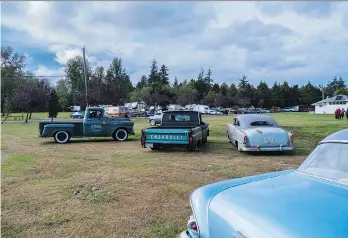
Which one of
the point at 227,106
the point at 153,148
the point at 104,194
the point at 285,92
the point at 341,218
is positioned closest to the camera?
the point at 341,218

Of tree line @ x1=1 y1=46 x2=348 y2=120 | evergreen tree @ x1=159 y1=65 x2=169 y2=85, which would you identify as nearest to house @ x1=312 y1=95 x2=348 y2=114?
tree line @ x1=1 y1=46 x2=348 y2=120

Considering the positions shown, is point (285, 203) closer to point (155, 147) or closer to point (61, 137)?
point (155, 147)

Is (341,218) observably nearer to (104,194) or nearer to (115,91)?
(104,194)

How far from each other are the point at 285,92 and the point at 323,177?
105m

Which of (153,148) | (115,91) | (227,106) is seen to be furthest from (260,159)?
(227,106)

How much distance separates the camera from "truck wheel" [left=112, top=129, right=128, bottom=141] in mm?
15633

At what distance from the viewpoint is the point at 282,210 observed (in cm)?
208

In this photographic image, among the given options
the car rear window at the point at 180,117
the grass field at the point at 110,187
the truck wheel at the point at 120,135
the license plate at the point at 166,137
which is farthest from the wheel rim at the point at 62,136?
the license plate at the point at 166,137

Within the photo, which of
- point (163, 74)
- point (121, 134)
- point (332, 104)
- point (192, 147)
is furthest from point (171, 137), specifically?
point (163, 74)

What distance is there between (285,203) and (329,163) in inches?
41.8

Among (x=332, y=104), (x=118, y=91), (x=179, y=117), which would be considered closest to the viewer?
(x=179, y=117)

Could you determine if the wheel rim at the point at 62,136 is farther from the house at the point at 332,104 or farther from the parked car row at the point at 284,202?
the house at the point at 332,104

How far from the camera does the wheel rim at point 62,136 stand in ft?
49.0

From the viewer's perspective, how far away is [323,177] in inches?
111
